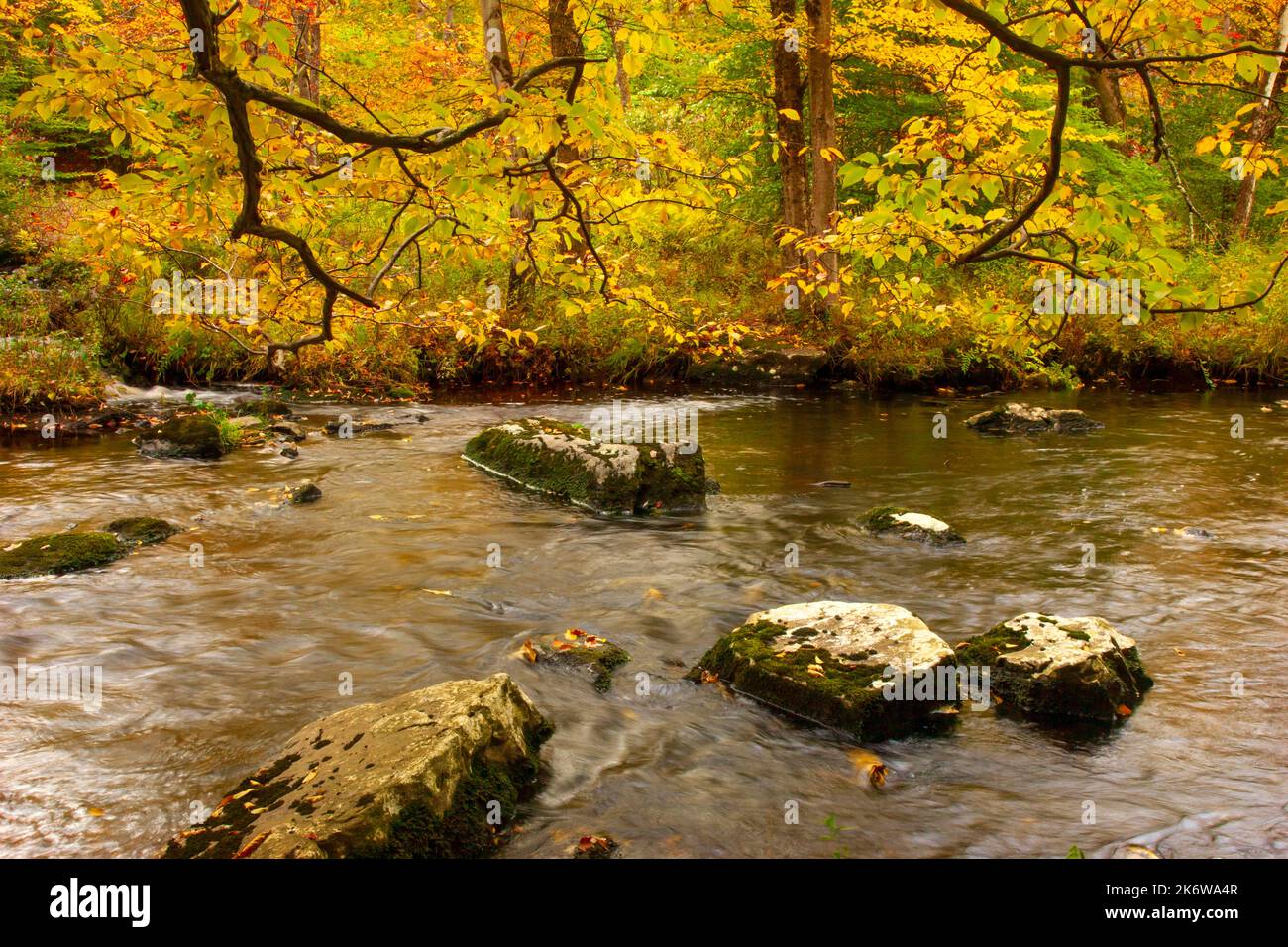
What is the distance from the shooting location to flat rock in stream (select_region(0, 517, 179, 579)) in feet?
24.2

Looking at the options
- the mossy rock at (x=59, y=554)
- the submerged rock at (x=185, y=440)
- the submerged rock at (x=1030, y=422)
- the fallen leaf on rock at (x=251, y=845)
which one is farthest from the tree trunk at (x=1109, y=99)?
the fallen leaf on rock at (x=251, y=845)

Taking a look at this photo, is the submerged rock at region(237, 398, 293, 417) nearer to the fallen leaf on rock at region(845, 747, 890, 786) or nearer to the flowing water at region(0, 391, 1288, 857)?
the flowing water at region(0, 391, 1288, 857)

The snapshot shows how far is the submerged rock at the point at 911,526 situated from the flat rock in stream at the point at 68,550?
6.80m

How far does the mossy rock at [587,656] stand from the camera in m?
Result: 5.71

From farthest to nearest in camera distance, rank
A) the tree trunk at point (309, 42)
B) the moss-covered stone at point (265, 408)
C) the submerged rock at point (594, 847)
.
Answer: the tree trunk at point (309, 42) → the moss-covered stone at point (265, 408) → the submerged rock at point (594, 847)

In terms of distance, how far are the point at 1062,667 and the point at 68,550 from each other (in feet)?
25.4

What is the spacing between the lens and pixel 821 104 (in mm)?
16438

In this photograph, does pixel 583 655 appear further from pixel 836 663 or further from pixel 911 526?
pixel 911 526

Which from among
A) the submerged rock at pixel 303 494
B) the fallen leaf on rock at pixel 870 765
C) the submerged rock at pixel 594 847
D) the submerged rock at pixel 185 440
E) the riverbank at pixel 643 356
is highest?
the riverbank at pixel 643 356

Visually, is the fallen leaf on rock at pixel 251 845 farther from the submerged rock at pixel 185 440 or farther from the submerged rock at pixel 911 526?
the submerged rock at pixel 185 440

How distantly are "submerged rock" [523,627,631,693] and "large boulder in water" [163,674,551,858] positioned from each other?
3.49 feet

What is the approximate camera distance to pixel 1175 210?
26.3 metres

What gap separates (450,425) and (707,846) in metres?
11.0

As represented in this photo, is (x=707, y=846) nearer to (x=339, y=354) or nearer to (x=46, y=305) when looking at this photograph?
(x=339, y=354)
